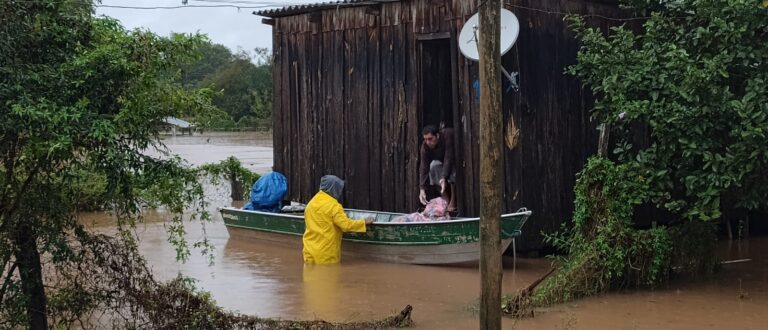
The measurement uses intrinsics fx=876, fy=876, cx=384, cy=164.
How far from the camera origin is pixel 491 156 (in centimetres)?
657

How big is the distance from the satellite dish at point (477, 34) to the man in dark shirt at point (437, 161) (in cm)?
161

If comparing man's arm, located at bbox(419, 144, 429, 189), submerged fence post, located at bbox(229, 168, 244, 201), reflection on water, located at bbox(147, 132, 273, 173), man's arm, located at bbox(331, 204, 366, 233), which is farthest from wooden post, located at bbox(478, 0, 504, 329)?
reflection on water, located at bbox(147, 132, 273, 173)

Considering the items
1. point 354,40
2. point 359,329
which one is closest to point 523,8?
point 354,40

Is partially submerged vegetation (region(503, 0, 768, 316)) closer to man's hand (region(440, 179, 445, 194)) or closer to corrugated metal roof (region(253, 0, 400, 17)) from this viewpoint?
man's hand (region(440, 179, 445, 194))

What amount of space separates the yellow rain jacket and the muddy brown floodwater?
0.19 meters

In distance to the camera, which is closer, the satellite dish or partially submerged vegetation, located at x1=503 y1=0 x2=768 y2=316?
partially submerged vegetation, located at x1=503 y1=0 x2=768 y2=316

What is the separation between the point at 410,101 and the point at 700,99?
15.4 feet

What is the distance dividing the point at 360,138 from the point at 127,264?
695 centimetres

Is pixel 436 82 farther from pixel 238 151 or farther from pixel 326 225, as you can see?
pixel 238 151

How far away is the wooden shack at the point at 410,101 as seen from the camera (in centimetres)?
1216

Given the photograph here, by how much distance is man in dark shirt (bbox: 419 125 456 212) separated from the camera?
1259cm

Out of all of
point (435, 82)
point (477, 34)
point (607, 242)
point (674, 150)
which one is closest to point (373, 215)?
point (435, 82)

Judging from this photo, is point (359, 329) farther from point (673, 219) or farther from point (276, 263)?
point (673, 219)

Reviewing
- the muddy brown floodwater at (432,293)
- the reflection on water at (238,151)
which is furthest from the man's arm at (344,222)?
the reflection on water at (238,151)
